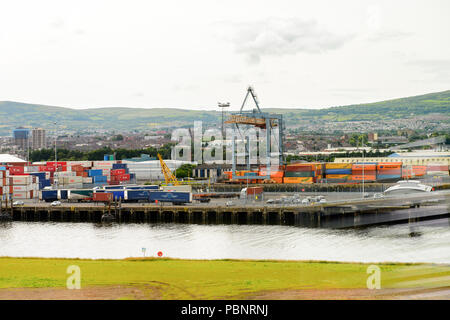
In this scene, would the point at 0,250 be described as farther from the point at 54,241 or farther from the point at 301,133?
the point at 301,133

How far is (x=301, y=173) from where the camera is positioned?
36.3m

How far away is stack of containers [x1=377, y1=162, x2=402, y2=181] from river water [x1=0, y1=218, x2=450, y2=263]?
628 inches

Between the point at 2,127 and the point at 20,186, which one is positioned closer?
the point at 20,186

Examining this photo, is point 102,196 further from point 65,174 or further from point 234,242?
point 234,242

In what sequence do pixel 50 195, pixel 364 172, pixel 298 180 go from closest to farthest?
pixel 50 195 < pixel 364 172 < pixel 298 180

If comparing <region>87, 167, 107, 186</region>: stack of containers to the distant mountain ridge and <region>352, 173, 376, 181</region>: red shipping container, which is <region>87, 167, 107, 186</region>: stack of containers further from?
the distant mountain ridge

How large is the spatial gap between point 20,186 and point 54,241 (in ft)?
50.7

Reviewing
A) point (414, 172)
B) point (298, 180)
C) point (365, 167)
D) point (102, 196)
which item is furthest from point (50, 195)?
point (414, 172)

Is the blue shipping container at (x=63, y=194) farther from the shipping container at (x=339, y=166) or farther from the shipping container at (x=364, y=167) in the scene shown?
Result: the shipping container at (x=364, y=167)

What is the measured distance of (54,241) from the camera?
17156mm

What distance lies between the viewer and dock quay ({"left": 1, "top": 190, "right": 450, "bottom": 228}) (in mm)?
19781

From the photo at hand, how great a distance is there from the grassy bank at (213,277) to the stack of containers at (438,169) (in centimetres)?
2461

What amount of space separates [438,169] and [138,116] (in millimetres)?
165114
